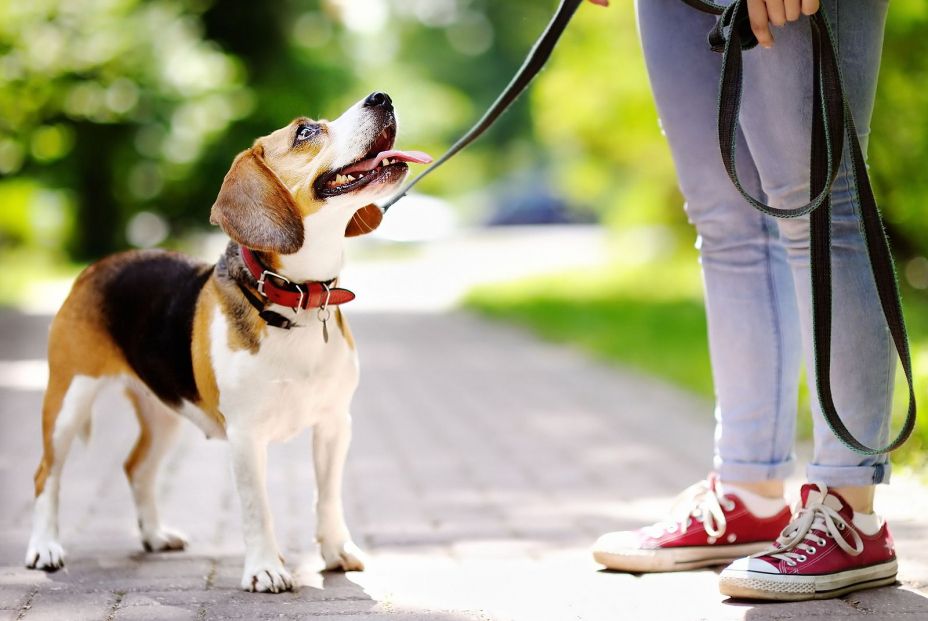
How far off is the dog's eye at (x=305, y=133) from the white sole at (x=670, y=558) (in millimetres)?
1504

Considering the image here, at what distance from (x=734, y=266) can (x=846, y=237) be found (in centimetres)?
47

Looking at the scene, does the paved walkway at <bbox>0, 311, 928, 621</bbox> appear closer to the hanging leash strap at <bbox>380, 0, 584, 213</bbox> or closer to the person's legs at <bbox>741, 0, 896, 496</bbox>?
the person's legs at <bbox>741, 0, 896, 496</bbox>

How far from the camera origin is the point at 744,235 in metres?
3.53

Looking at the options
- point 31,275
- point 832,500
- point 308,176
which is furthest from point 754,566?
point 31,275

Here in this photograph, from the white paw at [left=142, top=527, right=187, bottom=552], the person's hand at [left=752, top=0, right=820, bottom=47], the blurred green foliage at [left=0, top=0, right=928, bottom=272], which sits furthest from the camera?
the blurred green foliage at [left=0, top=0, right=928, bottom=272]

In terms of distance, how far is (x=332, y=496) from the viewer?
369 centimetres

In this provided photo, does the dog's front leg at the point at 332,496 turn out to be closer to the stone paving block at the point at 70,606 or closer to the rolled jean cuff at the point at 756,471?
the stone paving block at the point at 70,606

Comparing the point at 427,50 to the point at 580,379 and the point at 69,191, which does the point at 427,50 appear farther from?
the point at 580,379

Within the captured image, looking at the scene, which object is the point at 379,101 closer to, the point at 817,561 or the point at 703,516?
the point at 703,516

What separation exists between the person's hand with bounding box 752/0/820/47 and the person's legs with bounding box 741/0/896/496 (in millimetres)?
72

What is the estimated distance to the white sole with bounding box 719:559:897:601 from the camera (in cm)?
305

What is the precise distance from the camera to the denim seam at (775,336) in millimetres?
3494

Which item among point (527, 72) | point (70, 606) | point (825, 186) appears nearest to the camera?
point (825, 186)

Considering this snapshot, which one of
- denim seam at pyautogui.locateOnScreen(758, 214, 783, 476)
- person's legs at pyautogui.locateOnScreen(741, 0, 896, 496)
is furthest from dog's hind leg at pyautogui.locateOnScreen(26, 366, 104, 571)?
person's legs at pyautogui.locateOnScreen(741, 0, 896, 496)
